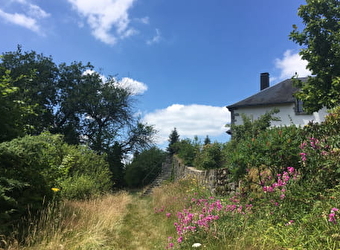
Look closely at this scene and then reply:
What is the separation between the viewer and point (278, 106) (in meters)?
17.8

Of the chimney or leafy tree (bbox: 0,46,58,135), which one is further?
the chimney

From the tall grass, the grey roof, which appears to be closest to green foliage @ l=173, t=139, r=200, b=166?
the grey roof

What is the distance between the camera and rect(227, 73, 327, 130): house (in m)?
16.9

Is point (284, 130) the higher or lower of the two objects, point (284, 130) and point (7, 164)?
the higher

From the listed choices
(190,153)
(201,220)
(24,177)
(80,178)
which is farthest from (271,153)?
(190,153)

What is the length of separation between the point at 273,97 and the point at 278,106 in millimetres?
994

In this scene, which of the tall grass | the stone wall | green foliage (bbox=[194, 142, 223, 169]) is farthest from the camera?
green foliage (bbox=[194, 142, 223, 169])

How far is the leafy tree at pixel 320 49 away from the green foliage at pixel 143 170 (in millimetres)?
13152

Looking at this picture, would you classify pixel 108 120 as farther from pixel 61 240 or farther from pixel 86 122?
pixel 61 240

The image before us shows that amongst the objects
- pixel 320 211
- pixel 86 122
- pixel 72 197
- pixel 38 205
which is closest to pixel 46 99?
pixel 86 122

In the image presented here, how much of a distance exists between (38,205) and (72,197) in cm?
310

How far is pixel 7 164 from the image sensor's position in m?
3.70

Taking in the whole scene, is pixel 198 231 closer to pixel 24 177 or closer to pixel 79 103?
pixel 24 177

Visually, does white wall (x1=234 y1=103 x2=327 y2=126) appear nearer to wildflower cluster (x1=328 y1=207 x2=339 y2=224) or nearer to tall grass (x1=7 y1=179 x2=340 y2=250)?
tall grass (x1=7 y1=179 x2=340 y2=250)
